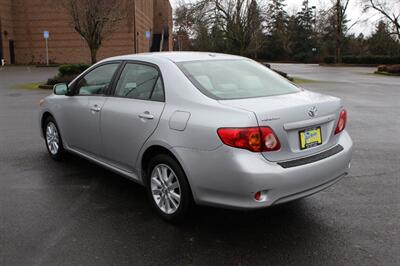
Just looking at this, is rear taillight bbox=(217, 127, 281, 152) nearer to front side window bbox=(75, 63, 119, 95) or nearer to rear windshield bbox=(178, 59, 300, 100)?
rear windshield bbox=(178, 59, 300, 100)

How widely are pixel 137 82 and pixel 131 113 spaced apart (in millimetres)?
405

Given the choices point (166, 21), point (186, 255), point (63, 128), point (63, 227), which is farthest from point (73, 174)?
point (166, 21)

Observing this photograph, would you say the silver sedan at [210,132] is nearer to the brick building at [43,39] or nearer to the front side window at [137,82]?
the front side window at [137,82]

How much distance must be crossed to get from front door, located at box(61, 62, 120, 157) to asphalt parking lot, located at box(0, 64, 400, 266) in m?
0.48

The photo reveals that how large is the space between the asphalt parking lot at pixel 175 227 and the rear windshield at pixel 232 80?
3.83 feet

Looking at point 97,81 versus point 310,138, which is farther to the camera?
point 97,81

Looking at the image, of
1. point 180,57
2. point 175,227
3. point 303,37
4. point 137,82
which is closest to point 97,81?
point 137,82

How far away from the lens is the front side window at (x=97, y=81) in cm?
489

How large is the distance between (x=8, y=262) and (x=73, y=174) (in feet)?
7.56

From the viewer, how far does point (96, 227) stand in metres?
3.83

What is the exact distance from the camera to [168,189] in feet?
12.7

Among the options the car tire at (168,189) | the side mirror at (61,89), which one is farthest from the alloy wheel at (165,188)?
the side mirror at (61,89)

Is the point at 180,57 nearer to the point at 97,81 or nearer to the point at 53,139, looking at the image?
the point at 97,81

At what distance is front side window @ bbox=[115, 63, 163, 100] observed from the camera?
4219mm
